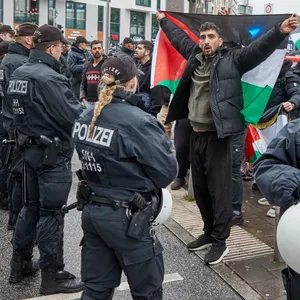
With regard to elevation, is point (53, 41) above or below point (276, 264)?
above

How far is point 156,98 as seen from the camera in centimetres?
737

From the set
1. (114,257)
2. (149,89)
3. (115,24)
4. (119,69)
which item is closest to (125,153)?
(119,69)

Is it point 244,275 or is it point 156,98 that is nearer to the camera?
point 244,275

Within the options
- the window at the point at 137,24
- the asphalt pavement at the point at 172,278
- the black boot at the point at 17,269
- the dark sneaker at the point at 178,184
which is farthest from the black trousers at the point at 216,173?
the window at the point at 137,24

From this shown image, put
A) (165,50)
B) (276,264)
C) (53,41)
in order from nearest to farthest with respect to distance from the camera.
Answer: (53,41), (276,264), (165,50)

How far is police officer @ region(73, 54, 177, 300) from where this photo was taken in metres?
2.64

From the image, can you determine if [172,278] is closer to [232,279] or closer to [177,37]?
[232,279]

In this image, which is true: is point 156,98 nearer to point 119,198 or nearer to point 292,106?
point 292,106

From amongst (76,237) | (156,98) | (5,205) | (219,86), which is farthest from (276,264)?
(156,98)

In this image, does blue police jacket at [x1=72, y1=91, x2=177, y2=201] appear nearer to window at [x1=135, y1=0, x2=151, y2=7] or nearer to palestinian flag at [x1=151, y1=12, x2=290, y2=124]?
palestinian flag at [x1=151, y1=12, x2=290, y2=124]

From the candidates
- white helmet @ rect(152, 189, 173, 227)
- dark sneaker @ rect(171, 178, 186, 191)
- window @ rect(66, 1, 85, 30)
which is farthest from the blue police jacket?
window @ rect(66, 1, 85, 30)

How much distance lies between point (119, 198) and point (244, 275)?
1.74 meters

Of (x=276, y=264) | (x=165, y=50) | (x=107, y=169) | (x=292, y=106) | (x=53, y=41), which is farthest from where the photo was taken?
(x=292, y=106)

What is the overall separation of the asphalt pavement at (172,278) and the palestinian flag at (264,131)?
1992mm
